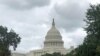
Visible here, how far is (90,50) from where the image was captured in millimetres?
84875

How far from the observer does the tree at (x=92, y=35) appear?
8506 cm

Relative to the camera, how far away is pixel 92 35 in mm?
91125

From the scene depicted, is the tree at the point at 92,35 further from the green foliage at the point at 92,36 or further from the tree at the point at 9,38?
the tree at the point at 9,38

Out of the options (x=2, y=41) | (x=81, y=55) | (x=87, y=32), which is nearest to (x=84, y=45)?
(x=81, y=55)

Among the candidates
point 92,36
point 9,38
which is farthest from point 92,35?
point 9,38

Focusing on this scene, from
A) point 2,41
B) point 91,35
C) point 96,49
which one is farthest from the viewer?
point 2,41

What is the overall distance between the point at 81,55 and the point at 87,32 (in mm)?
9831

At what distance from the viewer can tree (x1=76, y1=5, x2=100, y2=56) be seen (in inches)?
3349

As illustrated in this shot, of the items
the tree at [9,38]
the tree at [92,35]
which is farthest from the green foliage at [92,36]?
the tree at [9,38]

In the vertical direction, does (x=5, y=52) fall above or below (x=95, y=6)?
below

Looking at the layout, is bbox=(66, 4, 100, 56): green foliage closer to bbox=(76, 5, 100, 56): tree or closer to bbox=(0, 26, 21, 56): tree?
bbox=(76, 5, 100, 56): tree

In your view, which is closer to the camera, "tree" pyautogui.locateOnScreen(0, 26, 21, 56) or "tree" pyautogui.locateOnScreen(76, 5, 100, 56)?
"tree" pyautogui.locateOnScreen(76, 5, 100, 56)

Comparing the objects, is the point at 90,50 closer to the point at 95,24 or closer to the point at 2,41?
the point at 95,24

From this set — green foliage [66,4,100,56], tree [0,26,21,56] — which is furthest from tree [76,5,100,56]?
tree [0,26,21,56]
